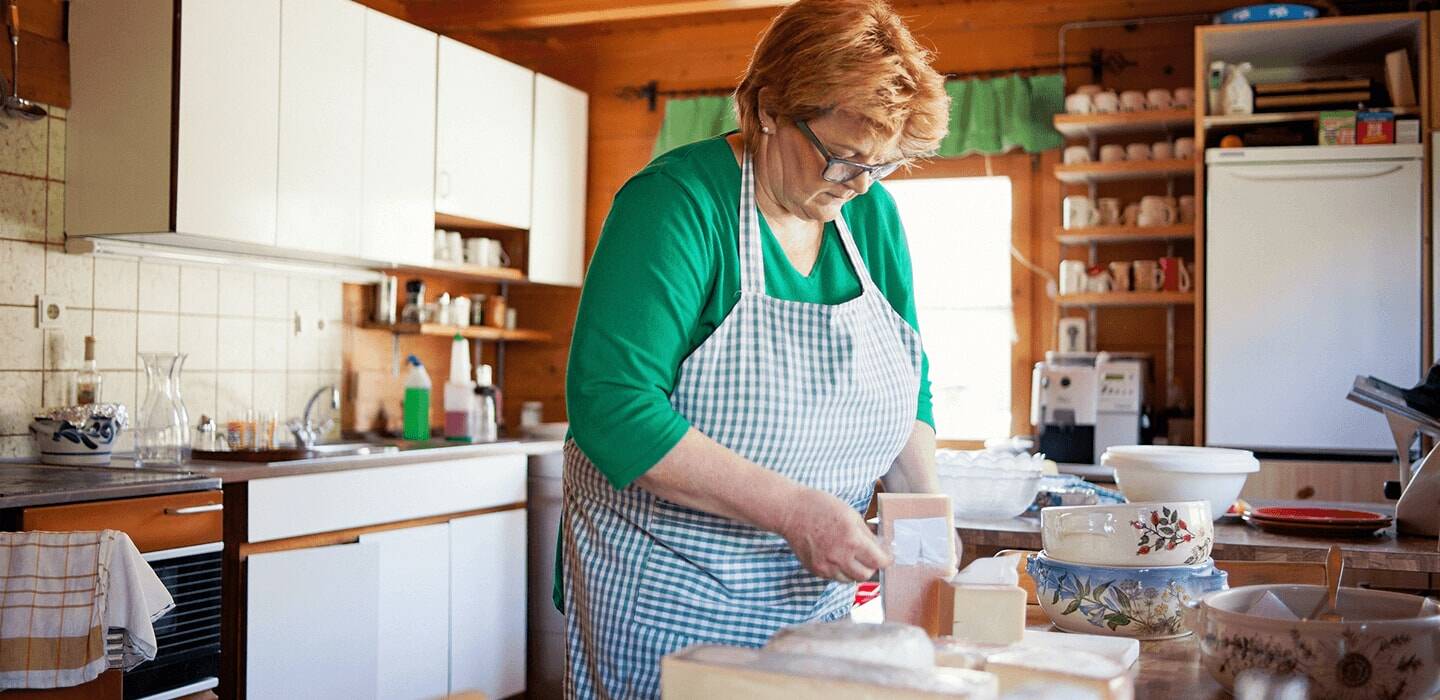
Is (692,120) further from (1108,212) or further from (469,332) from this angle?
(1108,212)

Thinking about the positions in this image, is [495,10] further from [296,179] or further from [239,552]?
[239,552]

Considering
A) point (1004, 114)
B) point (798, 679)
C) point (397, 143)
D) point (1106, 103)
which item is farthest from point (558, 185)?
point (798, 679)

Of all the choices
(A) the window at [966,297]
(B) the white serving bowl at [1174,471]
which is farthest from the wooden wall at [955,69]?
(B) the white serving bowl at [1174,471]

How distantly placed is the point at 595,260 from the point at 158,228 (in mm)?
2342

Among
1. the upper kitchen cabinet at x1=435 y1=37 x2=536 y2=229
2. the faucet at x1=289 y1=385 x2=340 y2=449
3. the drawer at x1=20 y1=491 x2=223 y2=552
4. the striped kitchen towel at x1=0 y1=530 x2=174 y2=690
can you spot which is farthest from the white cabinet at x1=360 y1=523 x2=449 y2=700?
the upper kitchen cabinet at x1=435 y1=37 x2=536 y2=229

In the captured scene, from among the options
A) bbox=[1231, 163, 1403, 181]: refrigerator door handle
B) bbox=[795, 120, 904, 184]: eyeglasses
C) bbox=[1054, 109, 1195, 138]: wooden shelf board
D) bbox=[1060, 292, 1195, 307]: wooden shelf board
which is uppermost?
bbox=[1054, 109, 1195, 138]: wooden shelf board

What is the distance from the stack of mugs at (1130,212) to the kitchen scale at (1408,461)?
5.85 ft

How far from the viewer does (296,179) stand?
3504mm

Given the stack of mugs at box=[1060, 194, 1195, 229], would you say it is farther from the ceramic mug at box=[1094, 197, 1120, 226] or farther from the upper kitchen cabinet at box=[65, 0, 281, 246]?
the upper kitchen cabinet at box=[65, 0, 281, 246]

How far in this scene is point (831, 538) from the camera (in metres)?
1.03

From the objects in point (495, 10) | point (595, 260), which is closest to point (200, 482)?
point (595, 260)

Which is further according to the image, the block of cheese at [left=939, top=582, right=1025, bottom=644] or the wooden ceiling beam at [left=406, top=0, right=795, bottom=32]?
the wooden ceiling beam at [left=406, top=0, right=795, bottom=32]

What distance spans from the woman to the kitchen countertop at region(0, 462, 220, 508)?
5.01 feet

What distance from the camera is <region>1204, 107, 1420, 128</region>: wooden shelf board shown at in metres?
3.78
